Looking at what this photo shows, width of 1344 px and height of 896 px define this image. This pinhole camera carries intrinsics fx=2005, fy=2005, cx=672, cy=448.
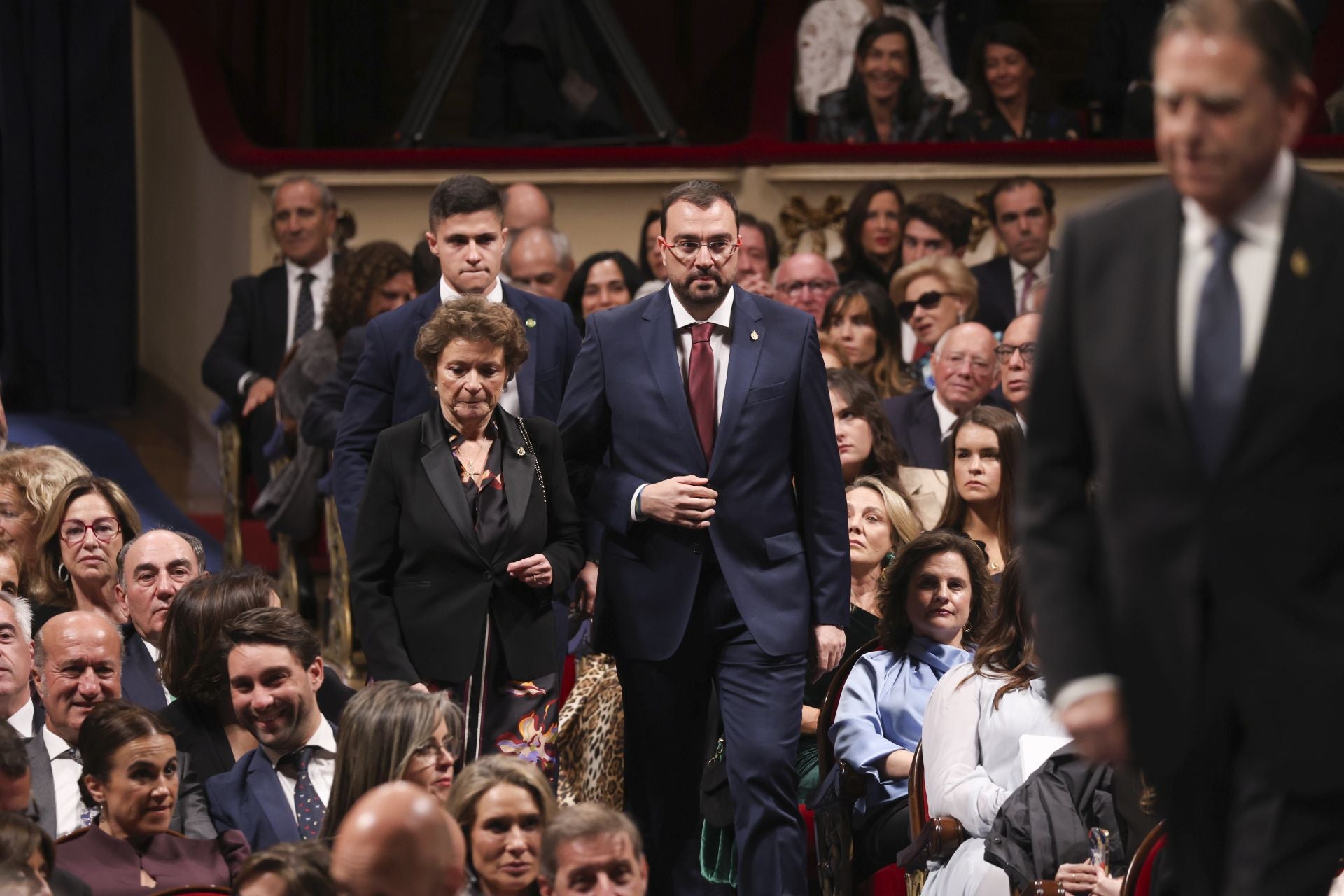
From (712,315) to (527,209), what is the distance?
279 cm

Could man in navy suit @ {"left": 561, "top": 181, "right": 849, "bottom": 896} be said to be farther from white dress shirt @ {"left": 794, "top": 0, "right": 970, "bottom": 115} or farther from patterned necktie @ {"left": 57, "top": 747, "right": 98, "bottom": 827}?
white dress shirt @ {"left": 794, "top": 0, "right": 970, "bottom": 115}

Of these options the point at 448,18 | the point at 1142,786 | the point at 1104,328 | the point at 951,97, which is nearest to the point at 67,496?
the point at 1142,786

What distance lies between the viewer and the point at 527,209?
22.3 ft

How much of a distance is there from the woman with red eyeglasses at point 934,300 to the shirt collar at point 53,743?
3031 mm

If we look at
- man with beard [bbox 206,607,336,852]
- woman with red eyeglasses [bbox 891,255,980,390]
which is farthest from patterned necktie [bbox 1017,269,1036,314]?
man with beard [bbox 206,607,336,852]

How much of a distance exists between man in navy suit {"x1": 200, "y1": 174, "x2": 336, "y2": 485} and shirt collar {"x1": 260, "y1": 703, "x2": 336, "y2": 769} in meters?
2.97

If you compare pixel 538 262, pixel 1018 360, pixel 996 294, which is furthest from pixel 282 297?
pixel 1018 360

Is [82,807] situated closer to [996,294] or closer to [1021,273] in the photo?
[996,294]

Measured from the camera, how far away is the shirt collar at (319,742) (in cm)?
385

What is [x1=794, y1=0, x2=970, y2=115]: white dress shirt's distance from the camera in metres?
7.54

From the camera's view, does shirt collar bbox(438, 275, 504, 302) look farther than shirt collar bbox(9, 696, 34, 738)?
Yes

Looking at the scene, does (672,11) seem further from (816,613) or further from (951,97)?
(816,613)

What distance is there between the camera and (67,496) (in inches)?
193

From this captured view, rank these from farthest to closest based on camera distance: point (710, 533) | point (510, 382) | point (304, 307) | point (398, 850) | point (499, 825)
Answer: point (304, 307) < point (510, 382) < point (710, 533) < point (499, 825) < point (398, 850)
